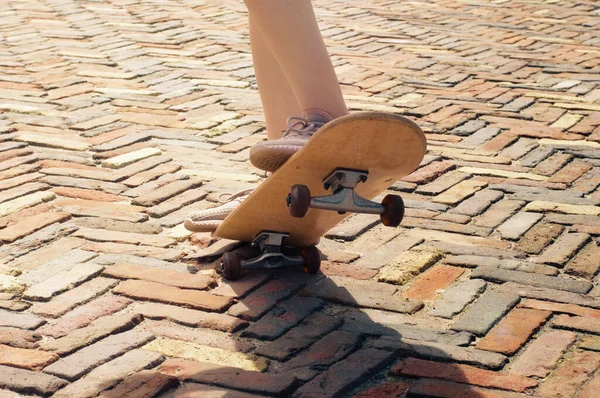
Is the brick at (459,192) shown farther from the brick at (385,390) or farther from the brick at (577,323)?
the brick at (385,390)

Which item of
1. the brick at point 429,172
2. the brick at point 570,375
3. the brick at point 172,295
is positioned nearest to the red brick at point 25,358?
the brick at point 172,295

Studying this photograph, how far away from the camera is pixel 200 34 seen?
5.75 meters

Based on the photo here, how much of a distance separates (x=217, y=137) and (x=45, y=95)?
94 cm

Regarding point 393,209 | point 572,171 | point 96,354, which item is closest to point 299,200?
point 393,209

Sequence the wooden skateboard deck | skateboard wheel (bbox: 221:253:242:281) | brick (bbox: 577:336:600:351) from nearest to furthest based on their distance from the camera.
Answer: the wooden skateboard deck, brick (bbox: 577:336:600:351), skateboard wheel (bbox: 221:253:242:281)

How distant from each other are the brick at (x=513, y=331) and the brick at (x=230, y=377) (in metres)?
0.48

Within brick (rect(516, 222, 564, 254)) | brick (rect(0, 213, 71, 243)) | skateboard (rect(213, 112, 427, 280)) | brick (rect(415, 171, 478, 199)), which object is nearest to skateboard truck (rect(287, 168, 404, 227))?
skateboard (rect(213, 112, 427, 280))

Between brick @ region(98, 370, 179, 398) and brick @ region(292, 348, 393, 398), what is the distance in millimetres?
262

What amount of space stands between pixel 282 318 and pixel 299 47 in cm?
64

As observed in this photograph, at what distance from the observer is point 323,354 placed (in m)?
2.12

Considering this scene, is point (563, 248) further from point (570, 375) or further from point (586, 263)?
point (570, 375)

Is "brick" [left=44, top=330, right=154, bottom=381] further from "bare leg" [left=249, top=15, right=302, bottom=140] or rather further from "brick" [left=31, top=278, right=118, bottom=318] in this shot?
"bare leg" [left=249, top=15, right=302, bottom=140]

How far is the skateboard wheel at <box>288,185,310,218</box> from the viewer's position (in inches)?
83.5

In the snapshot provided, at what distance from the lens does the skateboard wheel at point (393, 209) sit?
7.27ft
